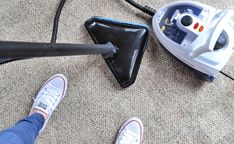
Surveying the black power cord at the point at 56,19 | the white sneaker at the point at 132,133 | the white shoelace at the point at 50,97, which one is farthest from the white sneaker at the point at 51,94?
the white sneaker at the point at 132,133

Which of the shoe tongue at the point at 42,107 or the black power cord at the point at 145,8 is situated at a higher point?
the black power cord at the point at 145,8

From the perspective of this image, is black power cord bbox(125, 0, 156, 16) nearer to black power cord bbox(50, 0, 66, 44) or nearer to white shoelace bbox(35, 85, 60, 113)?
black power cord bbox(50, 0, 66, 44)

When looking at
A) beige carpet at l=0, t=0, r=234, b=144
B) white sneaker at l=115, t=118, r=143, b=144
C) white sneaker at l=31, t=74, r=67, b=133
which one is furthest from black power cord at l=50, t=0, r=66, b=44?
white sneaker at l=115, t=118, r=143, b=144

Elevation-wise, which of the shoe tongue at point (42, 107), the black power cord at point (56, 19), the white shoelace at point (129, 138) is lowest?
the white shoelace at point (129, 138)

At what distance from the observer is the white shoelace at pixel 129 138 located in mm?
1026

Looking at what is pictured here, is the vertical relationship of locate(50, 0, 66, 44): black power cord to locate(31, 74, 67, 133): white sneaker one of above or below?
above

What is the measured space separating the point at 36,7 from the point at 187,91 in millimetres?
623

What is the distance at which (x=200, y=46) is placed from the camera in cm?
90

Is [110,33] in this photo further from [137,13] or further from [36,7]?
[36,7]

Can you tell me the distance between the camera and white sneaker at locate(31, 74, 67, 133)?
1.04 m

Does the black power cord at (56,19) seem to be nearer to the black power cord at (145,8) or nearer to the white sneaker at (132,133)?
the black power cord at (145,8)

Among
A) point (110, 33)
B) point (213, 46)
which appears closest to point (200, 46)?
point (213, 46)

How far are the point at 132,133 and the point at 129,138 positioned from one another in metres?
0.02

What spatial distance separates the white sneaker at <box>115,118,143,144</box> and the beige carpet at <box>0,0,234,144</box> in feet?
0.07
